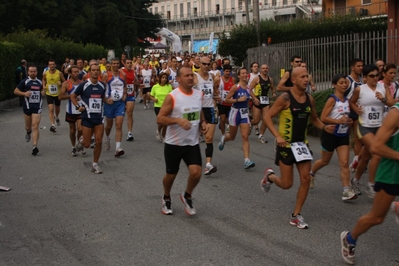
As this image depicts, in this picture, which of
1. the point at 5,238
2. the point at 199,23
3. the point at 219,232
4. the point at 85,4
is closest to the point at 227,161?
the point at 219,232

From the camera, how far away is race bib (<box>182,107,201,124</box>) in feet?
25.4

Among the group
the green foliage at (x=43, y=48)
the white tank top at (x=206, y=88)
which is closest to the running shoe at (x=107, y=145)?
the white tank top at (x=206, y=88)

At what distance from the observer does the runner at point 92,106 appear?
11102mm

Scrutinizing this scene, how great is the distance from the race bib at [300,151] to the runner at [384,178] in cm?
150

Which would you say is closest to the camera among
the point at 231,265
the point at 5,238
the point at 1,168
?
the point at 231,265

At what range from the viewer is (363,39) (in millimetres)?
16766

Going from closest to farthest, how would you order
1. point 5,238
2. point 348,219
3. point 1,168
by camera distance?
point 5,238, point 348,219, point 1,168

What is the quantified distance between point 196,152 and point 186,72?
1012mm

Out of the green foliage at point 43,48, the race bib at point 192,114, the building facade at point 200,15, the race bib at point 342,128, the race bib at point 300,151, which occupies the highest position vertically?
the building facade at point 200,15

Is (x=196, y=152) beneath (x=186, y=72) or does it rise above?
beneath

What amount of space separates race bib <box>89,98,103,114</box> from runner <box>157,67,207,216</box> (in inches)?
142

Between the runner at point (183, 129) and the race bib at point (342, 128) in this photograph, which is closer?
the runner at point (183, 129)

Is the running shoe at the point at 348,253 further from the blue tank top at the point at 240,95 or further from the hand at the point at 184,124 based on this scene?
the blue tank top at the point at 240,95

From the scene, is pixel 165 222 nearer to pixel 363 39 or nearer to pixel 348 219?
pixel 348 219
